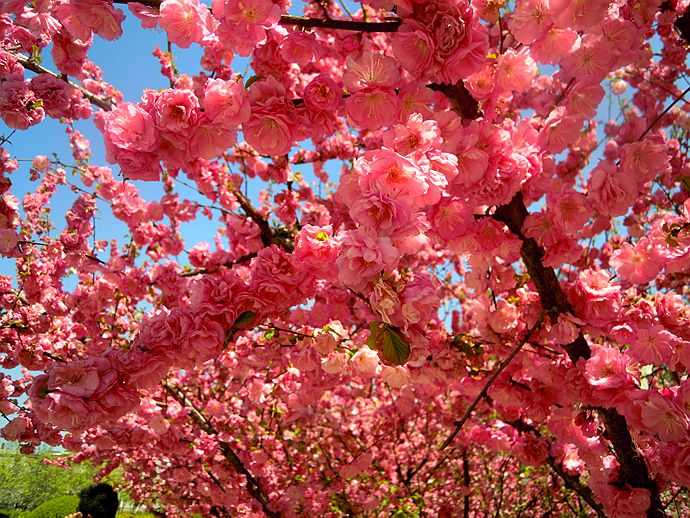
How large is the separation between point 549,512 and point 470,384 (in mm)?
4042

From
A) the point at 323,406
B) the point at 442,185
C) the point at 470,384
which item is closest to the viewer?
the point at 442,185

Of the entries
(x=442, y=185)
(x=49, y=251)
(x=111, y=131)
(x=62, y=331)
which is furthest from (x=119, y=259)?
(x=442, y=185)

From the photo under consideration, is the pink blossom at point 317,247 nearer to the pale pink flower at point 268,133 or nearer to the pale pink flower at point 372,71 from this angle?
the pale pink flower at point 268,133

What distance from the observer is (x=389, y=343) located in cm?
122

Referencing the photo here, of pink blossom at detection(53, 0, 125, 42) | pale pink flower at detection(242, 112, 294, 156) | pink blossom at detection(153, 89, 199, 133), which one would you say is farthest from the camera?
pale pink flower at detection(242, 112, 294, 156)

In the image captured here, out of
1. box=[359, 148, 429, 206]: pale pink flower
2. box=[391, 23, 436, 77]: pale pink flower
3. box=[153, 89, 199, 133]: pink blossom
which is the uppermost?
box=[391, 23, 436, 77]: pale pink flower

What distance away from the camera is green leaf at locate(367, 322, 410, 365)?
1.21 m

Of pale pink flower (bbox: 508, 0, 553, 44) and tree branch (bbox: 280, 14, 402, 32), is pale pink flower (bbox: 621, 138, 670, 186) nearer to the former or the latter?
pale pink flower (bbox: 508, 0, 553, 44)

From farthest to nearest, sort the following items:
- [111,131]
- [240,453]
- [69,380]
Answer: [240,453] < [69,380] < [111,131]

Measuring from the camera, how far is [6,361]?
3.56 metres

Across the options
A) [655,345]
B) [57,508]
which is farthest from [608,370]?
[57,508]

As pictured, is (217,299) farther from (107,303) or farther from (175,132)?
(107,303)

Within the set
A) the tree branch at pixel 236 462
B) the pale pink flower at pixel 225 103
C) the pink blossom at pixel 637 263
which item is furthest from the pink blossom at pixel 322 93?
the tree branch at pixel 236 462

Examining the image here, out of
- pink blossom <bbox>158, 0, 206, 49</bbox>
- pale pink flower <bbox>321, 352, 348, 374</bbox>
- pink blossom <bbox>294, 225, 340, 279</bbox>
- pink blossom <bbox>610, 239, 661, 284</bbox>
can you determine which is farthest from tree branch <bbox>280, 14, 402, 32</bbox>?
pale pink flower <bbox>321, 352, 348, 374</bbox>
